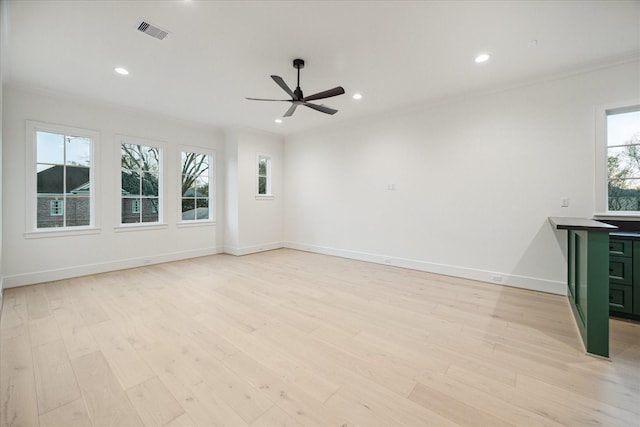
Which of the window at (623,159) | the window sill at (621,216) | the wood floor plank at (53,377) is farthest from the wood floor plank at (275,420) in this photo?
the window at (623,159)

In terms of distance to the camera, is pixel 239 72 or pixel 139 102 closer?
pixel 239 72

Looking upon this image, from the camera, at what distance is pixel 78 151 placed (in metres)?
4.32

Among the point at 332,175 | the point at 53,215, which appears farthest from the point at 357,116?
the point at 53,215

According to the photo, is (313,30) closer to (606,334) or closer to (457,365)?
(457,365)

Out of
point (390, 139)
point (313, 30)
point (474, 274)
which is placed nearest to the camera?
point (313, 30)

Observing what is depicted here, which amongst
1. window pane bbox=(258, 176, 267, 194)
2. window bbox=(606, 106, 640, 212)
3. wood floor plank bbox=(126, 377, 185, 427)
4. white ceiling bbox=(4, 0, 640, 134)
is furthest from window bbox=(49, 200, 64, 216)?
window bbox=(606, 106, 640, 212)

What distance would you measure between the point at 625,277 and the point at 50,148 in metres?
7.74

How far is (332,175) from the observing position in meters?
5.96

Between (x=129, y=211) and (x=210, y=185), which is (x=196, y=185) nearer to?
(x=210, y=185)

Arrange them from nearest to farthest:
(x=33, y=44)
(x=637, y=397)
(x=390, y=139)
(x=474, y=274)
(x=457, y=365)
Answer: (x=637, y=397) → (x=457, y=365) → (x=33, y=44) → (x=474, y=274) → (x=390, y=139)

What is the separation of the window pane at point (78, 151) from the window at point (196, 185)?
149cm

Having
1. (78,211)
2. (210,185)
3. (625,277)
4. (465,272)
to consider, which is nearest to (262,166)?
(210,185)

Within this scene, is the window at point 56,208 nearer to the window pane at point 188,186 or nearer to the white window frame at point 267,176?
the window pane at point 188,186

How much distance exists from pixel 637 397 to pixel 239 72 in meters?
4.62
